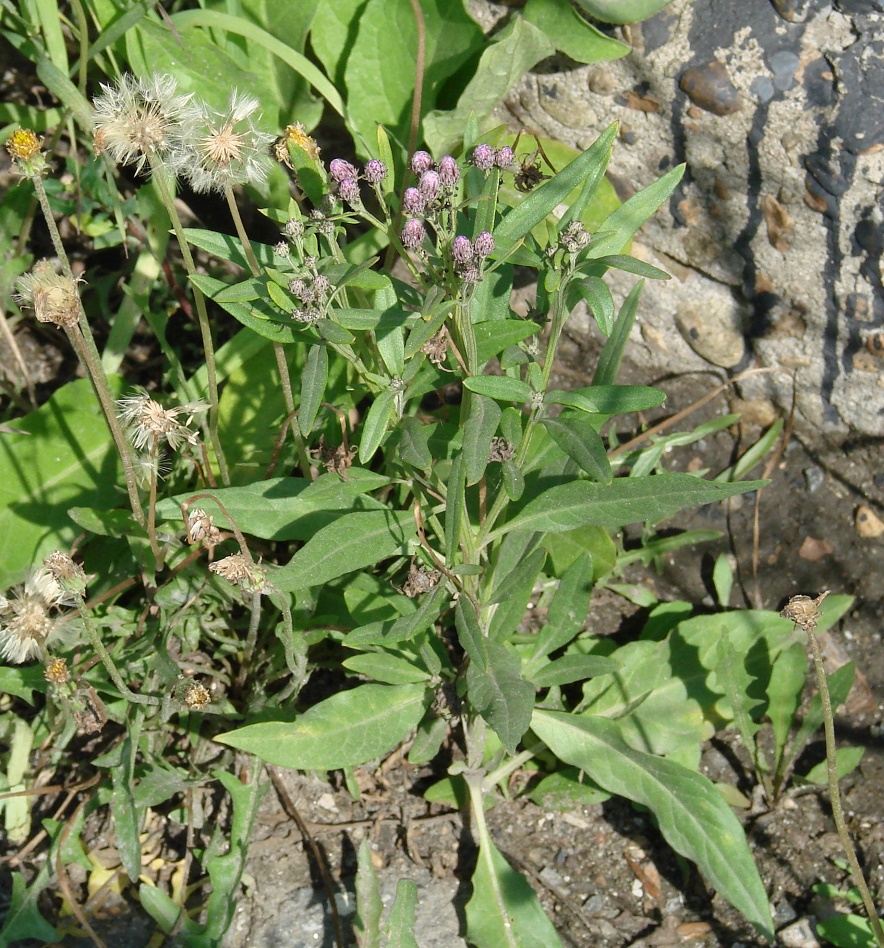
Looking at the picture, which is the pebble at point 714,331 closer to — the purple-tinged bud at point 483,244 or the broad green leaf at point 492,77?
the broad green leaf at point 492,77

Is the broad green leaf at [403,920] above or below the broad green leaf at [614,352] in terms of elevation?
below

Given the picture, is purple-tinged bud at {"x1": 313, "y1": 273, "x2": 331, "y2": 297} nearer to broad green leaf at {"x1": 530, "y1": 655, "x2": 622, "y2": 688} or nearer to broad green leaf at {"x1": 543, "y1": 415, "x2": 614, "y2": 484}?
broad green leaf at {"x1": 543, "y1": 415, "x2": 614, "y2": 484}

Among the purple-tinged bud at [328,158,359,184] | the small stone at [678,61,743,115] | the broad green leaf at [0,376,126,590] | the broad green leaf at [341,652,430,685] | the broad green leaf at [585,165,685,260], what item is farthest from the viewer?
the broad green leaf at [0,376,126,590]

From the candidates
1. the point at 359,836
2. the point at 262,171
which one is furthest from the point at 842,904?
the point at 262,171

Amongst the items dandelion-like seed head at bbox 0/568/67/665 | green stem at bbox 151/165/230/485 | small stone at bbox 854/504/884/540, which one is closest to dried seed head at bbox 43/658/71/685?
dandelion-like seed head at bbox 0/568/67/665

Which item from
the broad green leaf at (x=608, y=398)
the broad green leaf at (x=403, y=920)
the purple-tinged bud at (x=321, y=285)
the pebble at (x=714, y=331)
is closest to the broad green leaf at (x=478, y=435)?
the broad green leaf at (x=608, y=398)

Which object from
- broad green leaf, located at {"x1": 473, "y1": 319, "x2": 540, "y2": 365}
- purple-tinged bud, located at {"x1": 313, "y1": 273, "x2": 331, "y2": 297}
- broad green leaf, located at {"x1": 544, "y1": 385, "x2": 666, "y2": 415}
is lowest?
broad green leaf, located at {"x1": 544, "y1": 385, "x2": 666, "y2": 415}

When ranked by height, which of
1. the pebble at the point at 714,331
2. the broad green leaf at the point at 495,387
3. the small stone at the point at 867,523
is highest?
the pebble at the point at 714,331

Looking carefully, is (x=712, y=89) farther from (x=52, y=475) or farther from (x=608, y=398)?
(x=52, y=475)
